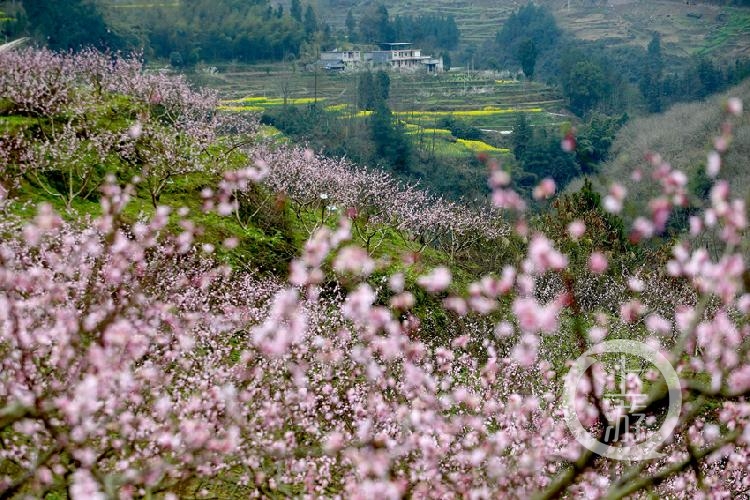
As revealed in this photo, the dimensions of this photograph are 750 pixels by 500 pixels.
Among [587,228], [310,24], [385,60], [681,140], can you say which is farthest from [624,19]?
[587,228]

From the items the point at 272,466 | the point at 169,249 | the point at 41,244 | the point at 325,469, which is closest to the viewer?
the point at 272,466

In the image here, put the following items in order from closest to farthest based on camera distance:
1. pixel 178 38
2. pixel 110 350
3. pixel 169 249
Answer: pixel 110 350, pixel 169 249, pixel 178 38

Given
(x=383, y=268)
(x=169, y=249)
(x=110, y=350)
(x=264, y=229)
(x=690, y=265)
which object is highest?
(x=690, y=265)

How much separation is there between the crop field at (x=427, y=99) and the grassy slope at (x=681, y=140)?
685 cm

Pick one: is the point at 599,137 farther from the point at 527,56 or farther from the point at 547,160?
the point at 527,56

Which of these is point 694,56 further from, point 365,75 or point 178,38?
point 178,38

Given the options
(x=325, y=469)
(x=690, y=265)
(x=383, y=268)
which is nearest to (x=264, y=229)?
(x=383, y=268)

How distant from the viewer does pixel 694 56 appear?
79.5 metres

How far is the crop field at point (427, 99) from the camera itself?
4844 cm

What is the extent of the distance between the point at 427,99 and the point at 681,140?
963 inches

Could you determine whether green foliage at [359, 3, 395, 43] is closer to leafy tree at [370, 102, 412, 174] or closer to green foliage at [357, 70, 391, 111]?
green foliage at [357, 70, 391, 111]

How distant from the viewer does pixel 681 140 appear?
4559 centimetres

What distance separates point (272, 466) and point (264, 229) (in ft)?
23.8

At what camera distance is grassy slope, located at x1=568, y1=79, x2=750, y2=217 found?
36.6 m
